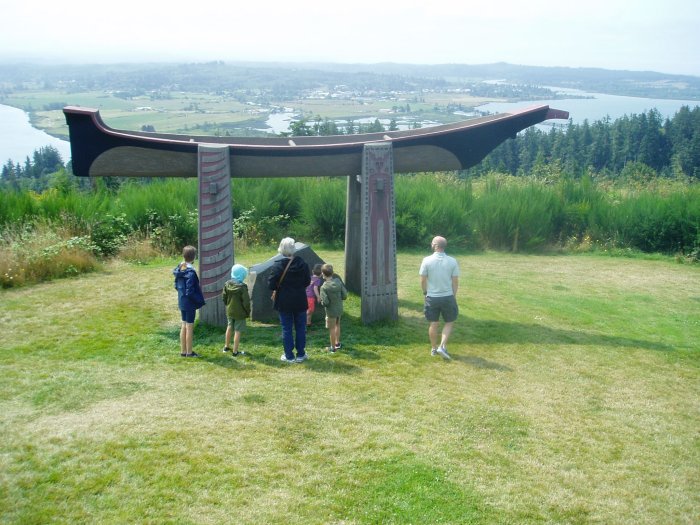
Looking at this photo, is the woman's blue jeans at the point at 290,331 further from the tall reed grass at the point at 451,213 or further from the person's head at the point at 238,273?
the tall reed grass at the point at 451,213

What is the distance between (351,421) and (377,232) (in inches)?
127

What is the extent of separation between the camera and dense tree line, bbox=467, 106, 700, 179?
27.0 metres

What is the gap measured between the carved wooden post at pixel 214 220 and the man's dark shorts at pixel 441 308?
245 centimetres

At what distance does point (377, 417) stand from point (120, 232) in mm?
8639

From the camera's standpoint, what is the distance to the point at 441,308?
743 cm

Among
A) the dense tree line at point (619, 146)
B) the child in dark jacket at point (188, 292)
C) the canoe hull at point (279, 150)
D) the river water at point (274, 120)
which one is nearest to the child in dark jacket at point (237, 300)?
the child in dark jacket at point (188, 292)

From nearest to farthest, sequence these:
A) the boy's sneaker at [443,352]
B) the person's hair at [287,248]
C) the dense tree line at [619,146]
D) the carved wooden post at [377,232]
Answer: the person's hair at [287,248] < the boy's sneaker at [443,352] < the carved wooden post at [377,232] < the dense tree line at [619,146]

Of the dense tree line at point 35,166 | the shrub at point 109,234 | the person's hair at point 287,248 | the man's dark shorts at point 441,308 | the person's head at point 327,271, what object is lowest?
the dense tree line at point 35,166

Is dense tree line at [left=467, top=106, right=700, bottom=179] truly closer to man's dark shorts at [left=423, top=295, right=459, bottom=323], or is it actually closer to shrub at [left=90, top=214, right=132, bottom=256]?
shrub at [left=90, top=214, right=132, bottom=256]

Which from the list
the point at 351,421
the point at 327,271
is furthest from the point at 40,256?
the point at 351,421

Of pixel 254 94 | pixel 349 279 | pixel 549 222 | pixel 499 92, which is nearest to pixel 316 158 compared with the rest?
pixel 349 279

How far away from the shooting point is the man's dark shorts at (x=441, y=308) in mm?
7379

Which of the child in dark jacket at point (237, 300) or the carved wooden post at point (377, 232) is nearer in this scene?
the child in dark jacket at point (237, 300)

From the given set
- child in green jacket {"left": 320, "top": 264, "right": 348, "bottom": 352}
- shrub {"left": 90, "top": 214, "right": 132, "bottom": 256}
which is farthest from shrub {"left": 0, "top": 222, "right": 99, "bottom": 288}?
child in green jacket {"left": 320, "top": 264, "right": 348, "bottom": 352}
